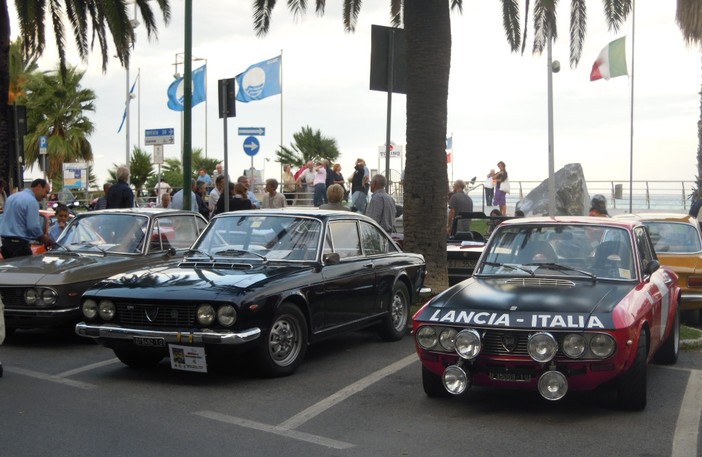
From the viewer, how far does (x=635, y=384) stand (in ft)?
23.0

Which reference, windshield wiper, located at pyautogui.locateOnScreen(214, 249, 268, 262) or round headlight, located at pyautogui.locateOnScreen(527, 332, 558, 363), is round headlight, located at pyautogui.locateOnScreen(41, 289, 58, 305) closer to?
windshield wiper, located at pyautogui.locateOnScreen(214, 249, 268, 262)

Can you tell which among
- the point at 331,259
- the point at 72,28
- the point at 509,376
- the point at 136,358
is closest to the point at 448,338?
the point at 509,376

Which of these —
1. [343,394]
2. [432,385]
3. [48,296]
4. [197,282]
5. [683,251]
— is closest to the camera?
[432,385]

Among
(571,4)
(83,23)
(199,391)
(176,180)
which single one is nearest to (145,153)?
(176,180)

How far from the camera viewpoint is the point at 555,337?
6734 millimetres

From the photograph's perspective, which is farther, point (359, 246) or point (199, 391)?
point (359, 246)

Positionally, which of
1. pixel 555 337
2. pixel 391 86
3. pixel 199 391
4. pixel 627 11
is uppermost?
pixel 627 11

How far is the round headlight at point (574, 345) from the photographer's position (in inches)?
264

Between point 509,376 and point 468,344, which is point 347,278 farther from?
point 509,376

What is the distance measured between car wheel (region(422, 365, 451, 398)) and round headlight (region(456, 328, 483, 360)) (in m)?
0.56

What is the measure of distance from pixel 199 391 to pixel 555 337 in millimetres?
3119

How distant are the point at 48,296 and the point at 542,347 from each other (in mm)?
5660

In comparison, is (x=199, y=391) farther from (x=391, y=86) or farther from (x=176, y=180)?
(x=176, y=180)

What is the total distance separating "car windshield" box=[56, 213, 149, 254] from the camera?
443 inches
